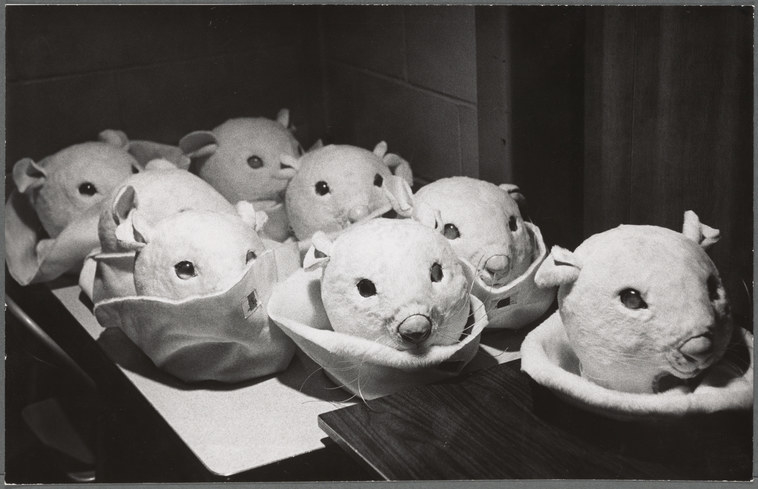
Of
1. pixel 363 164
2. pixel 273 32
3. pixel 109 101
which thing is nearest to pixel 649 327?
pixel 363 164

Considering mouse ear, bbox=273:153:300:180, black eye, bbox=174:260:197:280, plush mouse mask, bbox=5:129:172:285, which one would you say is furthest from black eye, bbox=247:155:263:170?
black eye, bbox=174:260:197:280

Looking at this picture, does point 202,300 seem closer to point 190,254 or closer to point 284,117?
point 190,254

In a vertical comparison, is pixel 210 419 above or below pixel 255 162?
below

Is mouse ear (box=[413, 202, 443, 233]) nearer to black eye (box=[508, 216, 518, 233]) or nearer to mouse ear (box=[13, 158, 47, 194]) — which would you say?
black eye (box=[508, 216, 518, 233])

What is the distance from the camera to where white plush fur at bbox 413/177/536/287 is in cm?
149

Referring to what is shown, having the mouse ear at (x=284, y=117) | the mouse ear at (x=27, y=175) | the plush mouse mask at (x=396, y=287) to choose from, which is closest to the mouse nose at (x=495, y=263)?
the plush mouse mask at (x=396, y=287)

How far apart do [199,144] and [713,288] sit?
1184 mm

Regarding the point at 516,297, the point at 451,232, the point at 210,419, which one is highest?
the point at 451,232

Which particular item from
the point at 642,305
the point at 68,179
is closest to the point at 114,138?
Result: the point at 68,179

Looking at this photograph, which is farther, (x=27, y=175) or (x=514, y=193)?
(x=27, y=175)

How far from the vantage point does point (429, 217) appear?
149 cm

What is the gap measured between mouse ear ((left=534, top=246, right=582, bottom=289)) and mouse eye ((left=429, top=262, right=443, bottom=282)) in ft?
0.56

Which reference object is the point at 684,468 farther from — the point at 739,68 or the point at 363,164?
the point at 363,164

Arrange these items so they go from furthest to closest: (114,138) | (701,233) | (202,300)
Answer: (114,138) → (202,300) → (701,233)
